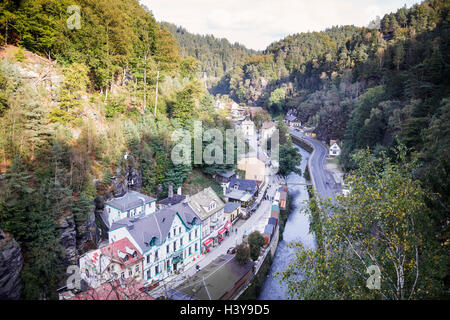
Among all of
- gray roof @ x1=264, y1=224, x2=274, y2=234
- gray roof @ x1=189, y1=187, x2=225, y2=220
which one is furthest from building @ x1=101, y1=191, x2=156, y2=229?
gray roof @ x1=264, y1=224, x2=274, y2=234

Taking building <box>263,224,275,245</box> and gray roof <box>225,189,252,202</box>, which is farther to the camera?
gray roof <box>225,189,252,202</box>

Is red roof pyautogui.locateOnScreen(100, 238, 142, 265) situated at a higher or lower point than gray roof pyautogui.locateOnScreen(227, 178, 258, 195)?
lower

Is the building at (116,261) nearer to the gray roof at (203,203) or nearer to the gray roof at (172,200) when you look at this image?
the gray roof at (172,200)

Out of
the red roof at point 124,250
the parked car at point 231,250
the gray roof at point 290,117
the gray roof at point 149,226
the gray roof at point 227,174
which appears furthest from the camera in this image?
the gray roof at point 290,117

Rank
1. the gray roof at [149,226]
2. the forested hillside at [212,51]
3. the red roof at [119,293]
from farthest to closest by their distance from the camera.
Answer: the forested hillside at [212,51]
the gray roof at [149,226]
the red roof at [119,293]

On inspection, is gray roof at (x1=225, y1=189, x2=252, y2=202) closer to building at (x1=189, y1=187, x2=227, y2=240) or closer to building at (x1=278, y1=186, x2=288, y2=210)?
building at (x1=189, y1=187, x2=227, y2=240)

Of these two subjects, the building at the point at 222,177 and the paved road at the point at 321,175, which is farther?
the building at the point at 222,177

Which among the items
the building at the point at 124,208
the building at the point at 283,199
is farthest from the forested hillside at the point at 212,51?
the building at the point at 124,208
